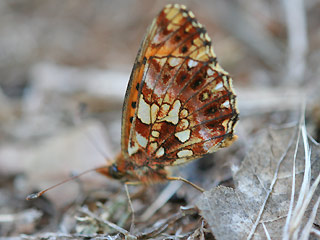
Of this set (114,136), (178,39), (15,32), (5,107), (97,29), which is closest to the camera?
(178,39)

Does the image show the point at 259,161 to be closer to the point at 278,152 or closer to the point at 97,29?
the point at 278,152

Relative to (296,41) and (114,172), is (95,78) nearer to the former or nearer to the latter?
(114,172)

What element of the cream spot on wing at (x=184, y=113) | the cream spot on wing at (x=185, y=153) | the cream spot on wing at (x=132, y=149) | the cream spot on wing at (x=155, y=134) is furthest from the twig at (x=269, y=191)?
the cream spot on wing at (x=132, y=149)

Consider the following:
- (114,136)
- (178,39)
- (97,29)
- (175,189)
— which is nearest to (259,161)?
(175,189)

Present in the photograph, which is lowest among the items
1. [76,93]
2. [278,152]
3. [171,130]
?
[278,152]

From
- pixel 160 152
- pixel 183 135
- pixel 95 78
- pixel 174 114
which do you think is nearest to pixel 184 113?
pixel 174 114

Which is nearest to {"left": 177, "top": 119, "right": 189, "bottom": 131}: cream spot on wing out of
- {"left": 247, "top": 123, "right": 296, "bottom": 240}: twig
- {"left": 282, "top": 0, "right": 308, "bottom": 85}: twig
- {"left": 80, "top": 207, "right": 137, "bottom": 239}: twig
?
{"left": 247, "top": 123, "right": 296, "bottom": 240}: twig

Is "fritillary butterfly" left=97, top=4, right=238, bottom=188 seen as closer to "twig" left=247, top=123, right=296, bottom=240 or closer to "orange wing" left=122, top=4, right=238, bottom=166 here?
"orange wing" left=122, top=4, right=238, bottom=166
